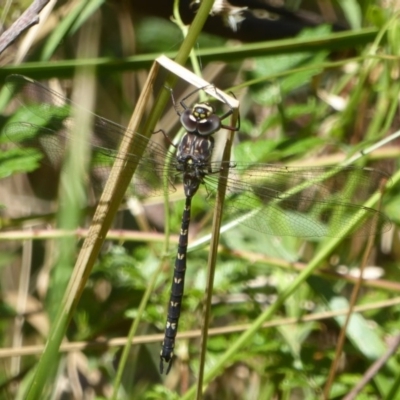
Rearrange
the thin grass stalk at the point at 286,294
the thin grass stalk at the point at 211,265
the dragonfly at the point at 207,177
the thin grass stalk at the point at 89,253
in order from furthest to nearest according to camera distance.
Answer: the dragonfly at the point at 207,177 → the thin grass stalk at the point at 286,294 → the thin grass stalk at the point at 211,265 → the thin grass stalk at the point at 89,253

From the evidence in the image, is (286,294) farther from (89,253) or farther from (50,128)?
(50,128)

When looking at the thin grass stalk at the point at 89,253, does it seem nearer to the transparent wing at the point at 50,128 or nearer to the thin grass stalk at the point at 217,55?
the transparent wing at the point at 50,128

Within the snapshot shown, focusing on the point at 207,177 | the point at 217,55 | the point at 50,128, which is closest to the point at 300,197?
the point at 207,177

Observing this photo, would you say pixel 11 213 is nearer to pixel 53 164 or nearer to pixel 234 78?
pixel 53 164

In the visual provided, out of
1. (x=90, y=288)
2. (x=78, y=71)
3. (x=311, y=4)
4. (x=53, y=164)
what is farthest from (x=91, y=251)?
(x=311, y=4)

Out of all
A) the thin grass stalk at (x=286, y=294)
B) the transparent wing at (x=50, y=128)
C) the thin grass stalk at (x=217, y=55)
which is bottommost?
the thin grass stalk at (x=286, y=294)

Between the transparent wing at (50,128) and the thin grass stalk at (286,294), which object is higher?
the transparent wing at (50,128)

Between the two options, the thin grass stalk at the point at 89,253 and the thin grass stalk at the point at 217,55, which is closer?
the thin grass stalk at the point at 89,253

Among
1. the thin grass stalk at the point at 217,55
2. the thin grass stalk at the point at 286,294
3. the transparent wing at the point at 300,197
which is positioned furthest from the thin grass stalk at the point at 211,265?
the thin grass stalk at the point at 217,55

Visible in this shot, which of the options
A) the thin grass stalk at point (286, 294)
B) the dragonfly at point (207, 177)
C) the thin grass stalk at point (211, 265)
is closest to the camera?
the thin grass stalk at point (211, 265)

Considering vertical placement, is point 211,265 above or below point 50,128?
below
